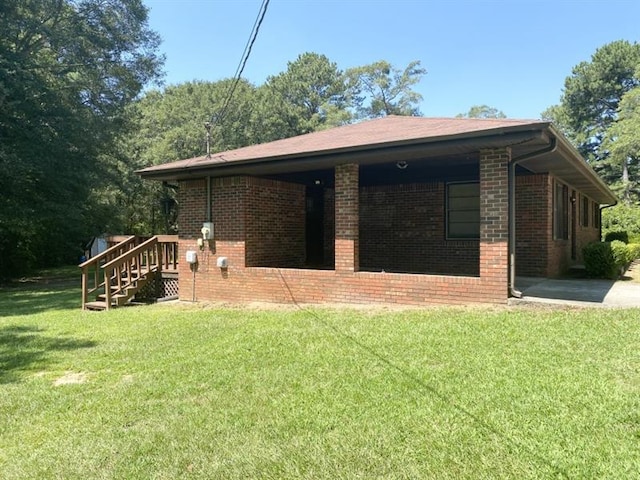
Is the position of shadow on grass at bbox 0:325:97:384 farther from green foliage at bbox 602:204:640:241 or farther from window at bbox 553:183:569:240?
green foliage at bbox 602:204:640:241

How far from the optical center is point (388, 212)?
468 inches

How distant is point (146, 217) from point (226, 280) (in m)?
23.4

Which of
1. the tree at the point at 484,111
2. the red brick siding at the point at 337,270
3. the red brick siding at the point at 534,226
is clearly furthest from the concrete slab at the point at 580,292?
the tree at the point at 484,111

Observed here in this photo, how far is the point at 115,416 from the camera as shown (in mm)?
3701

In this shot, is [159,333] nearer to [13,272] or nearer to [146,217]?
[13,272]

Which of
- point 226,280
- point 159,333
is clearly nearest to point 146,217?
point 226,280

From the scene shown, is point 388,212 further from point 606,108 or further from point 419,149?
point 606,108

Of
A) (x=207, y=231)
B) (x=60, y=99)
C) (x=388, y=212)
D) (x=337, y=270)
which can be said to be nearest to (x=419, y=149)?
(x=337, y=270)

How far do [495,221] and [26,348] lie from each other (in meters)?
7.10

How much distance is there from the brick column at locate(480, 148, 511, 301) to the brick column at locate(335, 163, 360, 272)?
2.30 metres

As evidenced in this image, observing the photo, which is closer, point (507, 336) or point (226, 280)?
point (507, 336)

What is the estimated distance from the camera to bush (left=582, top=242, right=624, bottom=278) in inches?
394

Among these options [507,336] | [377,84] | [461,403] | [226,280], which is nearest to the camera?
[461,403]

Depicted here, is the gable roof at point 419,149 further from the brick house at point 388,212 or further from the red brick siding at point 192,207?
the red brick siding at point 192,207
